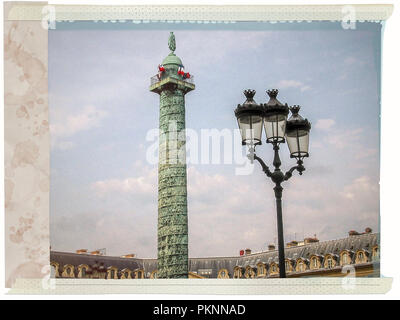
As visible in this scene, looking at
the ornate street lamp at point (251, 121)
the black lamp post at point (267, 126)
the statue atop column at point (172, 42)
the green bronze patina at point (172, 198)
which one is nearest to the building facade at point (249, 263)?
the green bronze patina at point (172, 198)

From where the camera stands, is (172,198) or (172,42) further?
(172,198)

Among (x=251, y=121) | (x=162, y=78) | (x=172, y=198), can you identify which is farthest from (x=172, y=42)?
(x=172, y=198)

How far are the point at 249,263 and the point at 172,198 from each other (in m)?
2.03

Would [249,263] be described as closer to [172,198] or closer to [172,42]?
[172,198]

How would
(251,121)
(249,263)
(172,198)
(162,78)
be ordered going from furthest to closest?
(172,198)
(249,263)
(162,78)
(251,121)

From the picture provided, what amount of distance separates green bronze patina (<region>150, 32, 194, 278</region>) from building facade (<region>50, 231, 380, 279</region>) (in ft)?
0.99

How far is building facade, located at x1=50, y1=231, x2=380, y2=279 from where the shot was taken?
8.02 m

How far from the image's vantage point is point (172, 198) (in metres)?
13.4

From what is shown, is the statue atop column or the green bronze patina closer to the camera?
the statue atop column

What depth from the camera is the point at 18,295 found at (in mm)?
7309

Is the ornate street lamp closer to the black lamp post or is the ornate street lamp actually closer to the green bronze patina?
the black lamp post

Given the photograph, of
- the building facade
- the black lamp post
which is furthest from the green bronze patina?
the black lamp post

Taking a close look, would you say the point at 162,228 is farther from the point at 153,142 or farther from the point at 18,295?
the point at 18,295
